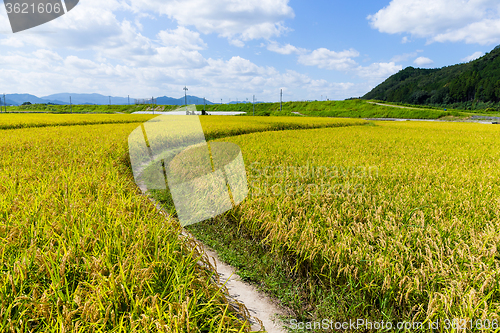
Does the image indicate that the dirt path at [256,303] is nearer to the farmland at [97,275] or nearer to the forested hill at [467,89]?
the farmland at [97,275]

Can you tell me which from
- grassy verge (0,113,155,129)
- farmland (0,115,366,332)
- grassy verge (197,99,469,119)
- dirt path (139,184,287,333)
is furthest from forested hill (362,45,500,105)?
farmland (0,115,366,332)

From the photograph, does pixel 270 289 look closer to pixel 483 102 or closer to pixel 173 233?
pixel 173 233

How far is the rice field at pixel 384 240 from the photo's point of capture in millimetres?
2076

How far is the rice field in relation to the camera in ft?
6.81

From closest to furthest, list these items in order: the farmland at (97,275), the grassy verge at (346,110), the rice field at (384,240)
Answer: the farmland at (97,275) → the rice field at (384,240) → the grassy verge at (346,110)

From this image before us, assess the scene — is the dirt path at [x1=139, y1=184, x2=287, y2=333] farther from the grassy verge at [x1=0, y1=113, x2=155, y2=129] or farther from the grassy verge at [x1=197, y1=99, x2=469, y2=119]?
the grassy verge at [x1=197, y1=99, x2=469, y2=119]

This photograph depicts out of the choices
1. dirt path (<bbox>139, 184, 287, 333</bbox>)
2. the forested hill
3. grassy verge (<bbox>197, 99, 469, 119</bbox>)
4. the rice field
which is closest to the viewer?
the rice field

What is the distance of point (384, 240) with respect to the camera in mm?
2564

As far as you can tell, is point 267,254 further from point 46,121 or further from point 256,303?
point 46,121

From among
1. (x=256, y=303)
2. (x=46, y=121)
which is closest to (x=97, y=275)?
(x=256, y=303)

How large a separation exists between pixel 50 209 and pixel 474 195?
589 centimetres

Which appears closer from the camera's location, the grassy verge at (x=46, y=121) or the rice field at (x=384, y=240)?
the rice field at (x=384, y=240)

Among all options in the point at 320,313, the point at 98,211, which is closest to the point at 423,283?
the point at 320,313

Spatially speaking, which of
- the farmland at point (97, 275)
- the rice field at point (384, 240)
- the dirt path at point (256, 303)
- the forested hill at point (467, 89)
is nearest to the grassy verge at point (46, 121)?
the farmland at point (97, 275)
